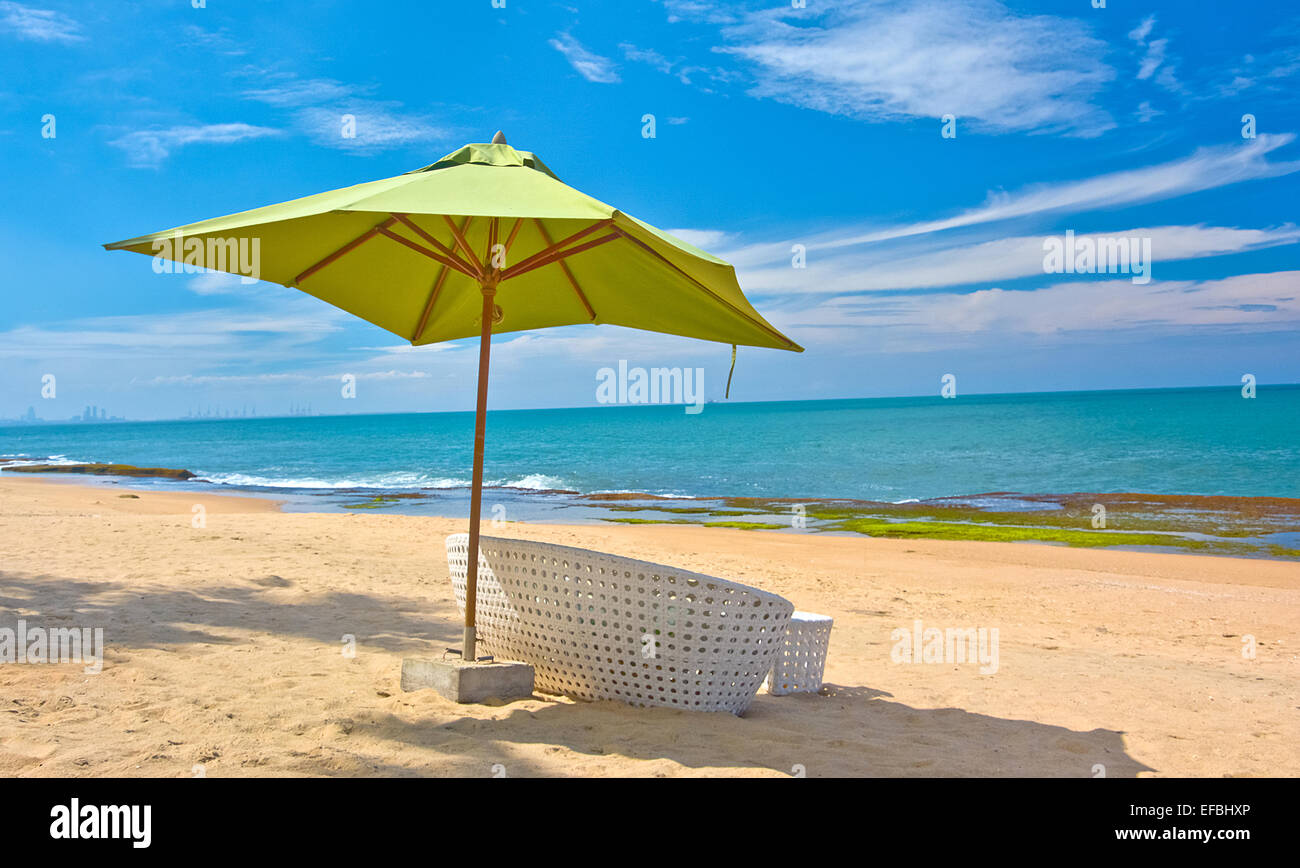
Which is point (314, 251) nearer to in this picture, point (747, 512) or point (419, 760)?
point (419, 760)

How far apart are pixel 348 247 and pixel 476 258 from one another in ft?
2.92

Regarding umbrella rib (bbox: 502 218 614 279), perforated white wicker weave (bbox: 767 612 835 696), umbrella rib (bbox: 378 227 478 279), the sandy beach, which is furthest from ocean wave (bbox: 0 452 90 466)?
perforated white wicker weave (bbox: 767 612 835 696)

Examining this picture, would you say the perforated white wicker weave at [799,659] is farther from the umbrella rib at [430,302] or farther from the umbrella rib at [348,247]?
the umbrella rib at [348,247]

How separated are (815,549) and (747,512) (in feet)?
27.4

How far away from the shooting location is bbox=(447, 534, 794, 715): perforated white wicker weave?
13.3 feet

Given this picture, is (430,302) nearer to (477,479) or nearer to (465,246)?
(465,246)

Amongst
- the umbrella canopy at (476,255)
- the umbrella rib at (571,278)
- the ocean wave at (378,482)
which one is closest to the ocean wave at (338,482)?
the ocean wave at (378,482)

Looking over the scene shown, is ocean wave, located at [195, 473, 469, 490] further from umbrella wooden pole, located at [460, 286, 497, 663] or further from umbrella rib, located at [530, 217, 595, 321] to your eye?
umbrella wooden pole, located at [460, 286, 497, 663]

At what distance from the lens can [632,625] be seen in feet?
13.5

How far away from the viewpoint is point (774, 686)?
17.3ft

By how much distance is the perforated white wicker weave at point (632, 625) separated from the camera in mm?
4066

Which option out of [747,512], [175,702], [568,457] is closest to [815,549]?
[747,512]

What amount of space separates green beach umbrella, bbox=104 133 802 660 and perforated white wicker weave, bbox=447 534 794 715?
1.00ft

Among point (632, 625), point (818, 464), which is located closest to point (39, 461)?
point (818, 464)
